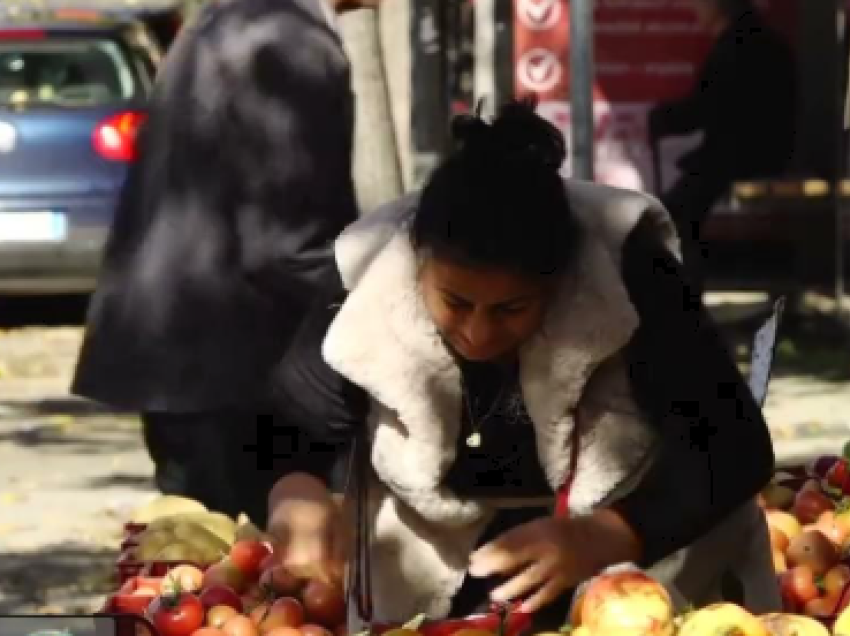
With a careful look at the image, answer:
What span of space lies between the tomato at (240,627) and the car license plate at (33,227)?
861 centimetres

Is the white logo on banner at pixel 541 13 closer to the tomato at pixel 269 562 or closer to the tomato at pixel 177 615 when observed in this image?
the tomato at pixel 269 562

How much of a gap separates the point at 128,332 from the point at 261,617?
4.29ft

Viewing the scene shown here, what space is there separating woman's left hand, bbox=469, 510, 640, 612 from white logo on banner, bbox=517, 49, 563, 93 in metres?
9.06

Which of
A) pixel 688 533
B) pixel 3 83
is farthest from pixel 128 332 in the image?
pixel 3 83

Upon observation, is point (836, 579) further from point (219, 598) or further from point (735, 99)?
point (735, 99)

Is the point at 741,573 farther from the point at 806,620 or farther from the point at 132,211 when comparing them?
A: the point at 132,211

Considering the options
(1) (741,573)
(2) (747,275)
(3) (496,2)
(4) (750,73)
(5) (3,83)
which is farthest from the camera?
(2) (747,275)

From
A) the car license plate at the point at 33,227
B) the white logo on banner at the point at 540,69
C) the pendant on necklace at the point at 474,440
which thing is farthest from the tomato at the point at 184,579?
the white logo on banner at the point at 540,69

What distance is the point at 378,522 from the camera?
3.66 metres

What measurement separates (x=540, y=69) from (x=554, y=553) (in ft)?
30.1

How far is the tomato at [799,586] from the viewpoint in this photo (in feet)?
14.1

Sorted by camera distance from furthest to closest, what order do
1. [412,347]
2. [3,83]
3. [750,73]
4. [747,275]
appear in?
[747,275] < [3,83] < [750,73] < [412,347]

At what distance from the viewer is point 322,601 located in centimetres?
389

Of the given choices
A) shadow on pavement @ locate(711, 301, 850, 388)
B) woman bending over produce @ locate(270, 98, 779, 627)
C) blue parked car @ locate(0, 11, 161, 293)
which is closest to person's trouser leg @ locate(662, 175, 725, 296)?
shadow on pavement @ locate(711, 301, 850, 388)
